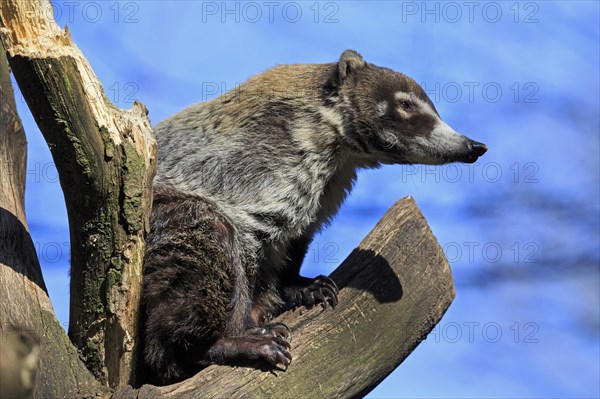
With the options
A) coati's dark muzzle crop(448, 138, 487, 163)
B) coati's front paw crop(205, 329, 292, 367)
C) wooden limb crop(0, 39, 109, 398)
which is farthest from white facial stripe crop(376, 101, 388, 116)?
wooden limb crop(0, 39, 109, 398)

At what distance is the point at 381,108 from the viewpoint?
32.3 ft

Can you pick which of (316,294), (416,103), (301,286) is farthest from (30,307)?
(416,103)

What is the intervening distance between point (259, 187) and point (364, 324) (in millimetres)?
1944

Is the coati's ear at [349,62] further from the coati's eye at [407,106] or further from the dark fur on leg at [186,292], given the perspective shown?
the dark fur on leg at [186,292]

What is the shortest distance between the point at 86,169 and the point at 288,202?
2.67 meters

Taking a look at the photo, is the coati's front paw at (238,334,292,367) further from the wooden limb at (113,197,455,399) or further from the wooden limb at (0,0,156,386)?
the wooden limb at (0,0,156,386)

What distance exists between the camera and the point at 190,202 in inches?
340

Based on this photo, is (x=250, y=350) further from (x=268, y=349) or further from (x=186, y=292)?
(x=186, y=292)

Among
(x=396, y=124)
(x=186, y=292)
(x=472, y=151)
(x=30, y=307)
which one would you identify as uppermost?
(x=396, y=124)

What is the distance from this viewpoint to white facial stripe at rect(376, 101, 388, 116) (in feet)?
32.2

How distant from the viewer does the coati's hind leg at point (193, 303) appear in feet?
25.8

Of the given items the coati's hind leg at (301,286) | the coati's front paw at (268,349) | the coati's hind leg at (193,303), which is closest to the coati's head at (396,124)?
the coati's hind leg at (301,286)

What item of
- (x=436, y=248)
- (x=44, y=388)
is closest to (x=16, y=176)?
(x=44, y=388)

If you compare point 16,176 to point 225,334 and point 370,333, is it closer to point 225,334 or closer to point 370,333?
point 225,334
